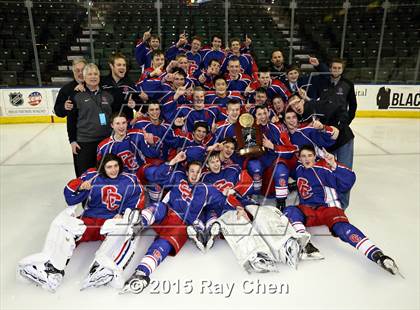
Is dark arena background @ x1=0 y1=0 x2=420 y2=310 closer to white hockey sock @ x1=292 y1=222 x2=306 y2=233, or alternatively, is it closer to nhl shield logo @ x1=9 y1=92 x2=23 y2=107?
nhl shield logo @ x1=9 y1=92 x2=23 y2=107

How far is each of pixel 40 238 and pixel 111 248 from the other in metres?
0.84

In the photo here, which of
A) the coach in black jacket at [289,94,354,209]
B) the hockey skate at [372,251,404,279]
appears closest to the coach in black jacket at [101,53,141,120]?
the coach in black jacket at [289,94,354,209]

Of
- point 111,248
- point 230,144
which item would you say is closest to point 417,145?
point 230,144

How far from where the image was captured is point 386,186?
355 cm

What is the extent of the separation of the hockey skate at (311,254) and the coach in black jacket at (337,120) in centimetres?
71

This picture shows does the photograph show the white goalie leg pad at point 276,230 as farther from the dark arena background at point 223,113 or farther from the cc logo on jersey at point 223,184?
the cc logo on jersey at point 223,184

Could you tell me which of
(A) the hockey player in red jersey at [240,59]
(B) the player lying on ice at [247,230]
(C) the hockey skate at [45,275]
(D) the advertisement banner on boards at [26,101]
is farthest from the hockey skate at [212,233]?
(D) the advertisement banner on boards at [26,101]

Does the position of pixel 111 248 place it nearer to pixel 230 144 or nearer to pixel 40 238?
pixel 40 238

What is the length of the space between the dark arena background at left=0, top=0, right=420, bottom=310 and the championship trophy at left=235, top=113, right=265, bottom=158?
261mm

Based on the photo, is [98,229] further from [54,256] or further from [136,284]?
[136,284]

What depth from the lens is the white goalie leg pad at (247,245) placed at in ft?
7.31

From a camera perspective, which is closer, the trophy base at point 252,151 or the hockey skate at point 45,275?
the hockey skate at point 45,275

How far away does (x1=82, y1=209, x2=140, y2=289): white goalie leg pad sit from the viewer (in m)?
2.05

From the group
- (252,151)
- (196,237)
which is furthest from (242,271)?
(252,151)
